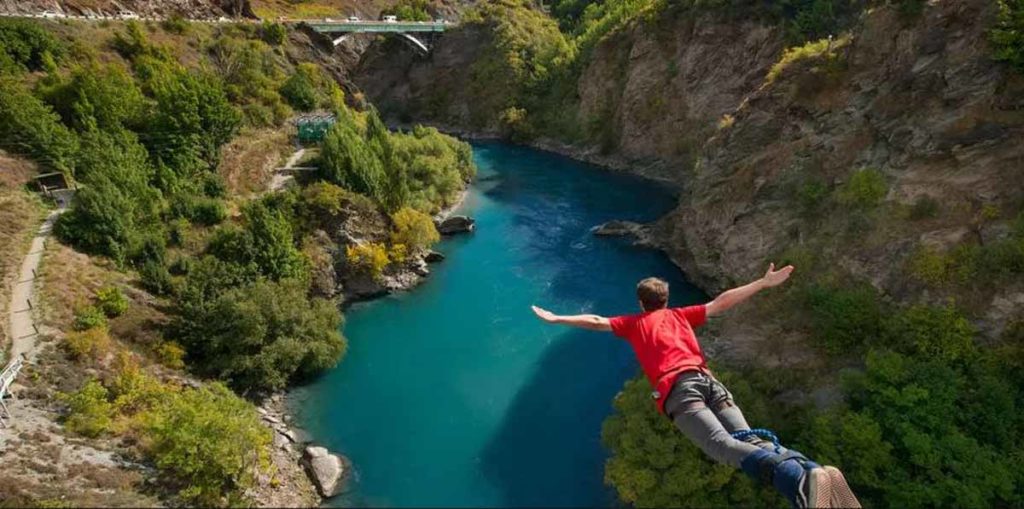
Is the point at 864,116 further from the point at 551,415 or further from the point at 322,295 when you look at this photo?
the point at 322,295

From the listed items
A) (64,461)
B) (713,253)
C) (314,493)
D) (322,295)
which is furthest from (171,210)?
(713,253)

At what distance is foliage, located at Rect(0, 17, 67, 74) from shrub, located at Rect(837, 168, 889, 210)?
132ft

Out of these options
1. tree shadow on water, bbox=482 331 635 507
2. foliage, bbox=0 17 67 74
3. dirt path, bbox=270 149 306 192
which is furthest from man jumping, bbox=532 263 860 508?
foliage, bbox=0 17 67 74

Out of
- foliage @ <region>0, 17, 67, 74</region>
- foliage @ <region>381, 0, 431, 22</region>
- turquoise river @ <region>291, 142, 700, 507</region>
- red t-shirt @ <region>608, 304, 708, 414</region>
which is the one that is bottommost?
turquoise river @ <region>291, 142, 700, 507</region>

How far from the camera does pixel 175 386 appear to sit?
20.1 metres

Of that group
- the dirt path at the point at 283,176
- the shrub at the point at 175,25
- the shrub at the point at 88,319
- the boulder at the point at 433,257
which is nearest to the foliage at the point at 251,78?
the shrub at the point at 175,25

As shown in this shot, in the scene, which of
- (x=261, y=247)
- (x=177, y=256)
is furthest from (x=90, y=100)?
(x=261, y=247)

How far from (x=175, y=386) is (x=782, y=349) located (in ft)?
71.4

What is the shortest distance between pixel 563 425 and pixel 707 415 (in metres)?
13.4

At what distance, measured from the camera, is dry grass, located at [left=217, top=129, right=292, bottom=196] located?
31.5 meters

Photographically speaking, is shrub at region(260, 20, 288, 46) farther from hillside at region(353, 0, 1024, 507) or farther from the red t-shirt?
the red t-shirt

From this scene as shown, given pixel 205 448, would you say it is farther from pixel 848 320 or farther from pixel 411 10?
pixel 411 10

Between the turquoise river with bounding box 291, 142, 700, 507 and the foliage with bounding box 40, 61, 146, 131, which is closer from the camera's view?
the turquoise river with bounding box 291, 142, 700, 507

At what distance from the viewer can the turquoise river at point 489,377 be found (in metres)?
14.5
